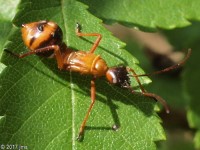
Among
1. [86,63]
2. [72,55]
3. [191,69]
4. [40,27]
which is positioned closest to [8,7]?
[40,27]

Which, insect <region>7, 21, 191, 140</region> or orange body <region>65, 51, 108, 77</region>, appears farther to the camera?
orange body <region>65, 51, 108, 77</region>

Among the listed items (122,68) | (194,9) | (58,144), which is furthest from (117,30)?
(58,144)

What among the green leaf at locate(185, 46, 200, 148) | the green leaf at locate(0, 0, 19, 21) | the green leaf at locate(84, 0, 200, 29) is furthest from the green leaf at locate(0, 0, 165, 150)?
the green leaf at locate(185, 46, 200, 148)

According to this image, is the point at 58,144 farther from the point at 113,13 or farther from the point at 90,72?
the point at 113,13

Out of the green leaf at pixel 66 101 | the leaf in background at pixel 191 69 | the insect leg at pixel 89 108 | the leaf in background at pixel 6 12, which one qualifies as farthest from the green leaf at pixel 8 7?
the leaf in background at pixel 191 69

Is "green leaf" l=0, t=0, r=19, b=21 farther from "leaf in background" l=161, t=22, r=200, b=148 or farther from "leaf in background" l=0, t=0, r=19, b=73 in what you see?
"leaf in background" l=161, t=22, r=200, b=148

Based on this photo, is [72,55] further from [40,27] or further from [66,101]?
[66,101]
